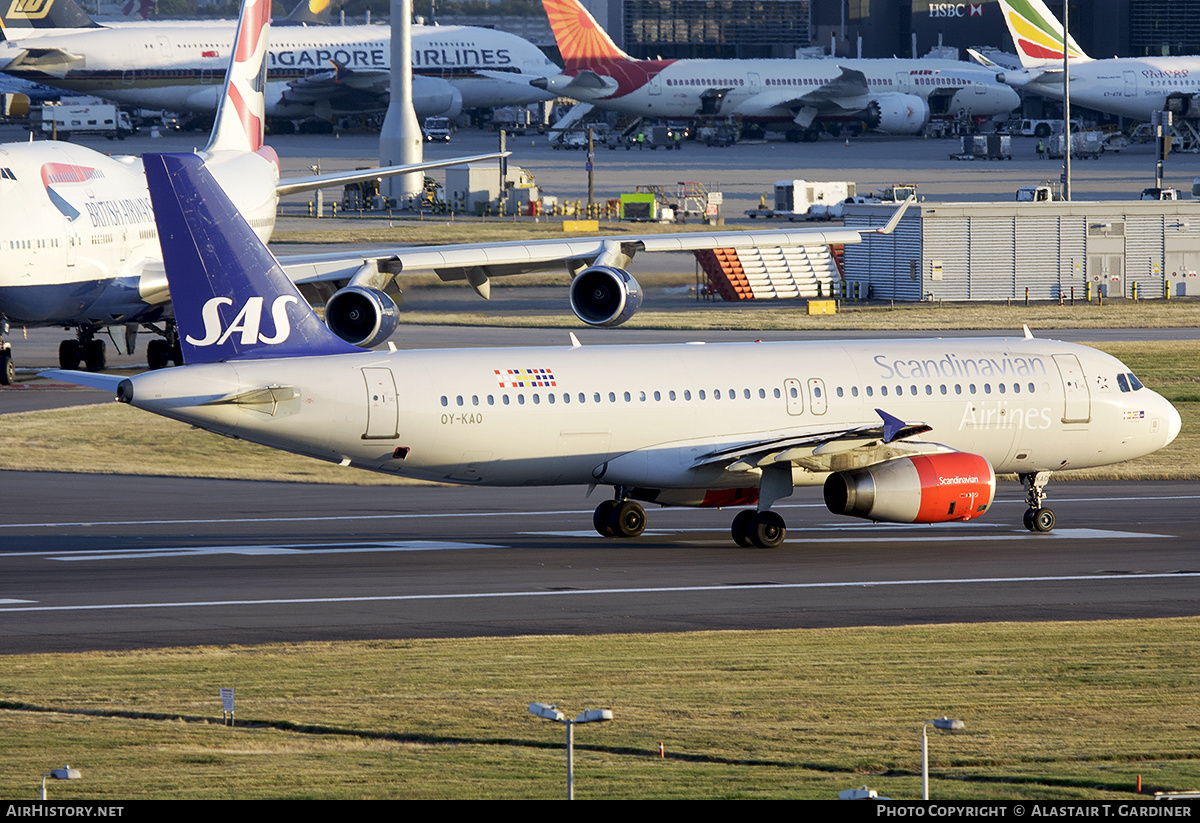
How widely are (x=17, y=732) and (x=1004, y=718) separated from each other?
1035 cm

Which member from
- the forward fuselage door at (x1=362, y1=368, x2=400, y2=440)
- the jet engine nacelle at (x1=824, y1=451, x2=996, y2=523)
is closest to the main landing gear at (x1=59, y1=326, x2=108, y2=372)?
the forward fuselage door at (x1=362, y1=368, x2=400, y2=440)

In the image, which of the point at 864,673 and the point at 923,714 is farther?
the point at 864,673

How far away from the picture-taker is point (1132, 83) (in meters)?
136

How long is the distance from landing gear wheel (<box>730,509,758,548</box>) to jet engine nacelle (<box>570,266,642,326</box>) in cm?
1280

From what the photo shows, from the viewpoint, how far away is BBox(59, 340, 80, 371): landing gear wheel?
5156cm

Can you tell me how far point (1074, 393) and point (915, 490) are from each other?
18.4 ft

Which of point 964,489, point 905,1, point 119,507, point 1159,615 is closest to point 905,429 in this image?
point 964,489

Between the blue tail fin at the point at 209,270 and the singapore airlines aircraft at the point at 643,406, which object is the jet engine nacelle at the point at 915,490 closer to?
the singapore airlines aircraft at the point at 643,406

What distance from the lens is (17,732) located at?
1702cm

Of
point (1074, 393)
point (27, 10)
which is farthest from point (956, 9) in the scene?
point (1074, 393)

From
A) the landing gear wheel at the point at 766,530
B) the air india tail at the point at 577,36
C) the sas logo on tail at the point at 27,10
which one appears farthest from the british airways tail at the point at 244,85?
the sas logo on tail at the point at 27,10

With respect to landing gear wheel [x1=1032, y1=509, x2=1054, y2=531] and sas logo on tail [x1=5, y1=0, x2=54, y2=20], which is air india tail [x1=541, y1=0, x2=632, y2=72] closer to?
sas logo on tail [x1=5, y1=0, x2=54, y2=20]

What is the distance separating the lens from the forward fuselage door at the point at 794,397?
31.6m

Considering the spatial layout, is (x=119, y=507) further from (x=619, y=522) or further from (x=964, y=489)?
(x=964, y=489)
